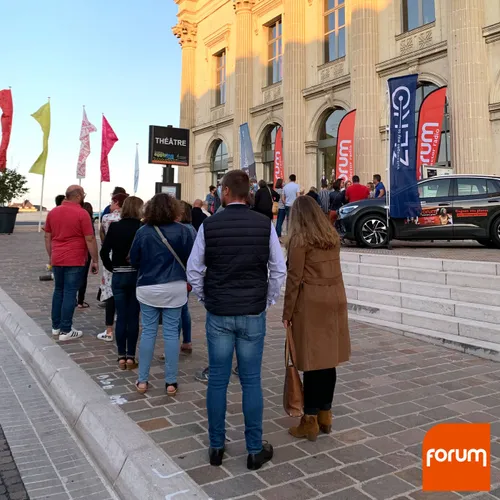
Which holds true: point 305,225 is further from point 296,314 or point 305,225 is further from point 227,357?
point 227,357

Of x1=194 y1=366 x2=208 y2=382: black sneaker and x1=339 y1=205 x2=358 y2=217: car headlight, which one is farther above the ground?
x1=339 y1=205 x2=358 y2=217: car headlight

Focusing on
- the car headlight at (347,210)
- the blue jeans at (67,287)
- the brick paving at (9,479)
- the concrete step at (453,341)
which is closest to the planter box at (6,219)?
the car headlight at (347,210)

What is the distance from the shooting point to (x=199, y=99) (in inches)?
1288


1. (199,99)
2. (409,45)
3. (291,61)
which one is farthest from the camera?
(199,99)

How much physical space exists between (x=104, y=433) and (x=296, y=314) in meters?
1.63

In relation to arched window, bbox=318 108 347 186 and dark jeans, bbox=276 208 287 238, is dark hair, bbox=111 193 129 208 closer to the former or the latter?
dark jeans, bbox=276 208 287 238

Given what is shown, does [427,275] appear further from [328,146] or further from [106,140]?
[106,140]

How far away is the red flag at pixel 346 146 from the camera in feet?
61.5

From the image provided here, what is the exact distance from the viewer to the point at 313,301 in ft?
10.8

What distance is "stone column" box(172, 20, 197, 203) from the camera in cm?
3281

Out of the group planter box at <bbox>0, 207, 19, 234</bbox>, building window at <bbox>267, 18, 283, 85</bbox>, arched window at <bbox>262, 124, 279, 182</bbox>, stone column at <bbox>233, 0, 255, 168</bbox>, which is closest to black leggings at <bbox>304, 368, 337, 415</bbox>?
arched window at <bbox>262, 124, 279, 182</bbox>

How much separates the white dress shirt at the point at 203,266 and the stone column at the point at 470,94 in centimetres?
1397

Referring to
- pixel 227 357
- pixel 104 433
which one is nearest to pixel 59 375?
pixel 104 433

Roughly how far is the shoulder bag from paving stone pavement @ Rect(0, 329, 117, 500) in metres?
1.24
